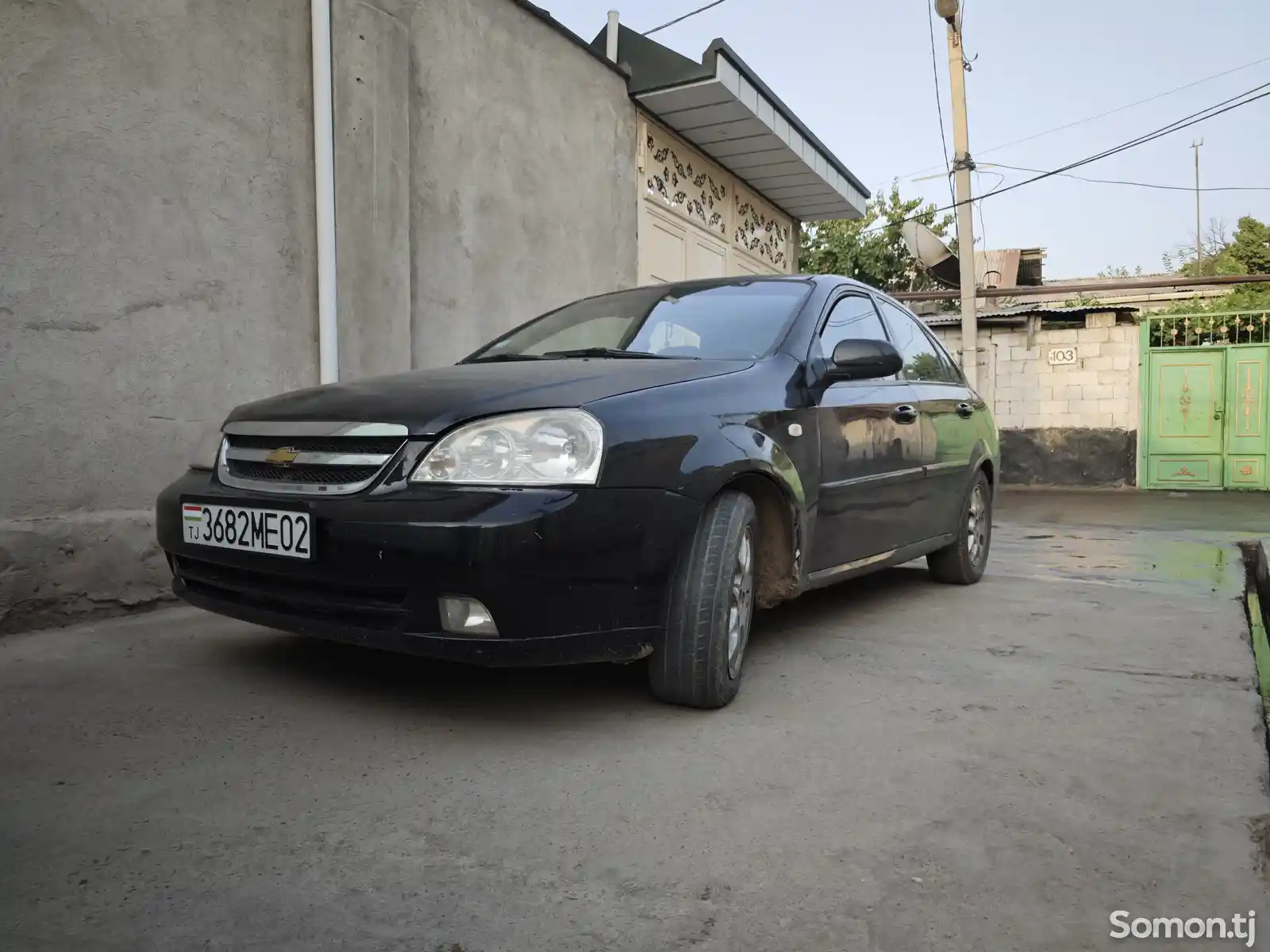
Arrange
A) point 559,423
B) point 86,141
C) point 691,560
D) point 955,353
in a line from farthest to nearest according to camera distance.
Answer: point 955,353
point 86,141
point 691,560
point 559,423

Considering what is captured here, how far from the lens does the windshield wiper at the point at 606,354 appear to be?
3.26m

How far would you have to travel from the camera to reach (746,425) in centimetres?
295

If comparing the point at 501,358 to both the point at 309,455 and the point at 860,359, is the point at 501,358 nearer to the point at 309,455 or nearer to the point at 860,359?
the point at 309,455

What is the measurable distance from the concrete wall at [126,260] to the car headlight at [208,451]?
0.99 meters

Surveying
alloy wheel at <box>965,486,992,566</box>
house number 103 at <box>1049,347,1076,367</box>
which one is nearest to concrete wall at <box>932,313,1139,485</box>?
house number 103 at <box>1049,347,1076,367</box>

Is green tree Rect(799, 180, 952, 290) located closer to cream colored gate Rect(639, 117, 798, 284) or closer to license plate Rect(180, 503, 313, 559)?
cream colored gate Rect(639, 117, 798, 284)

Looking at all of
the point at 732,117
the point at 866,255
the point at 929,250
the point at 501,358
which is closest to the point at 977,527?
the point at 501,358

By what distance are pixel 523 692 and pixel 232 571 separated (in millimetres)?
905

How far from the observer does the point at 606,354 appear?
3367 millimetres

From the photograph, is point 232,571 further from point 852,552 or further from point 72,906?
point 852,552

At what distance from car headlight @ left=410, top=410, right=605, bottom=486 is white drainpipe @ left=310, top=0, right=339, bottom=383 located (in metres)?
2.78

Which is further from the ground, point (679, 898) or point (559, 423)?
point (559, 423)

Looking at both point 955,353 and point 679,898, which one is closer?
point 679,898

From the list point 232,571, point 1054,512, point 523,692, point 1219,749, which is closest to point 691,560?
point 523,692
